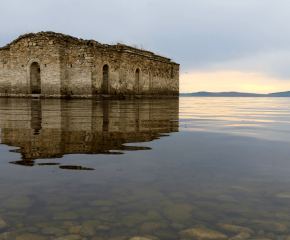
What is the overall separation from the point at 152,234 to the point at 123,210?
212 mm

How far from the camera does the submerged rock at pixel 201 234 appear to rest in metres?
0.99

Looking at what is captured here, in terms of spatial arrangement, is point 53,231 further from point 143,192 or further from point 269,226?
point 269,226

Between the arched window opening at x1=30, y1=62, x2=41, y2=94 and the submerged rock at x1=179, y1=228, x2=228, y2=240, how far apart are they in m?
17.8

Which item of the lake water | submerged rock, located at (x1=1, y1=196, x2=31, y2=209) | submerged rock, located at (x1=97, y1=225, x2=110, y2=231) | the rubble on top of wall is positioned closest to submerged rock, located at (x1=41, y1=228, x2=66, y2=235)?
the lake water

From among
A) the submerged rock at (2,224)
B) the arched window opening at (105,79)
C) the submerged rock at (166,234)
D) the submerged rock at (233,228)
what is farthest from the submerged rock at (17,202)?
the arched window opening at (105,79)

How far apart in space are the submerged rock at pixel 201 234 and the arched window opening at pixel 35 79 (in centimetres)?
1784

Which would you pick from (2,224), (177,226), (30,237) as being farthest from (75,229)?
(177,226)

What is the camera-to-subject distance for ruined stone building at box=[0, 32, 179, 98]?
16.0 meters

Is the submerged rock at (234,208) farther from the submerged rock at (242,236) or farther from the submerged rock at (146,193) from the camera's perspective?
the submerged rock at (146,193)

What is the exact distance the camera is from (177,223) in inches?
42.8

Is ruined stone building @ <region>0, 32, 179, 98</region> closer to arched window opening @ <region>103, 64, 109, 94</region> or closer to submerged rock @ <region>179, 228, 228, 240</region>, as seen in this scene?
arched window opening @ <region>103, 64, 109, 94</region>

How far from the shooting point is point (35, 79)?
17.3 m

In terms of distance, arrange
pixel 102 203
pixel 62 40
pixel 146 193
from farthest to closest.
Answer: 1. pixel 62 40
2. pixel 146 193
3. pixel 102 203

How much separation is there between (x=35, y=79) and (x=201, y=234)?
59.3ft
